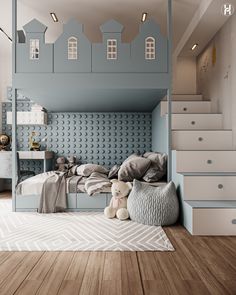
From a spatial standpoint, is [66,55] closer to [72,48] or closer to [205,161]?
[72,48]

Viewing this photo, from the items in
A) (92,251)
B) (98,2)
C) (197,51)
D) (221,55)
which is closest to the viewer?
(92,251)

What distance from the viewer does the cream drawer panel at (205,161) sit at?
3578 mm

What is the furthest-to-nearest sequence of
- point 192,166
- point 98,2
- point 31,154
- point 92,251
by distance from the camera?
1. point 31,154
2. point 98,2
3. point 192,166
4. point 92,251

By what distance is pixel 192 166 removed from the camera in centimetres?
358

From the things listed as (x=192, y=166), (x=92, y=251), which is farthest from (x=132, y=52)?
(x=92, y=251)

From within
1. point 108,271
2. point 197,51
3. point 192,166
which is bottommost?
point 108,271

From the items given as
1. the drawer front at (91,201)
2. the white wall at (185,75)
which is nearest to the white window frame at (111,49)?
the drawer front at (91,201)

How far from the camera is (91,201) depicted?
3.88 meters

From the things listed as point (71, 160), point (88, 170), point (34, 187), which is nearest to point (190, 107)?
point (88, 170)

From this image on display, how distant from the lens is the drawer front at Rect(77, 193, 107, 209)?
387cm

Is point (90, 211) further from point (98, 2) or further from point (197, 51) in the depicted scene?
point (197, 51)

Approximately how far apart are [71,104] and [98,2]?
5.22 feet

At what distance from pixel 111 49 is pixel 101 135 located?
2416 mm

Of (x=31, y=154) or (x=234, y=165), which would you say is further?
(x=31, y=154)
